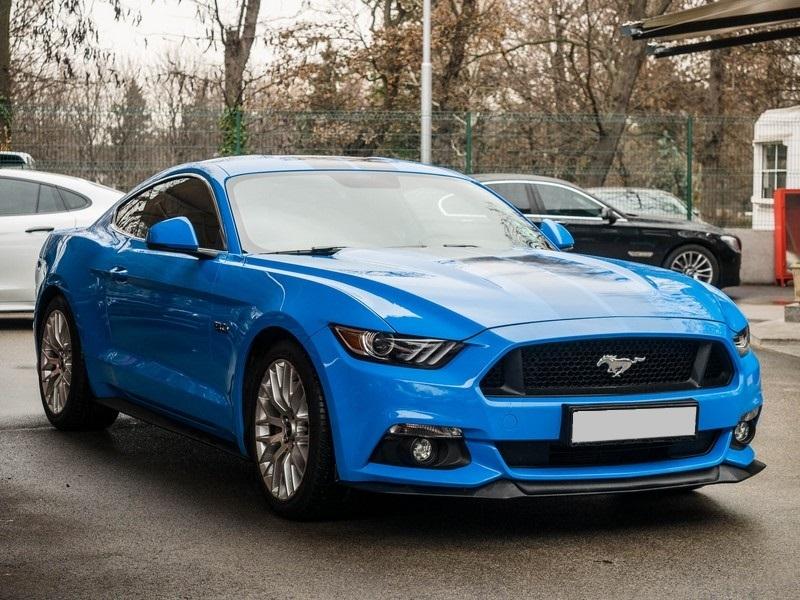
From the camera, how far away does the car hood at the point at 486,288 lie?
5410 millimetres

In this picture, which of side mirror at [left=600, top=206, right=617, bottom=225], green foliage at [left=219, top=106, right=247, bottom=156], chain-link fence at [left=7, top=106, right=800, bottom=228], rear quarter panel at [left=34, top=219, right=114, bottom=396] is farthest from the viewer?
green foliage at [left=219, top=106, right=247, bottom=156]

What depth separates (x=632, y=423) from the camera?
5410 mm

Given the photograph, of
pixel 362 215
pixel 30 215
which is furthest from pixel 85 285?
pixel 30 215

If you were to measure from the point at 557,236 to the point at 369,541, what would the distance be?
8.01ft

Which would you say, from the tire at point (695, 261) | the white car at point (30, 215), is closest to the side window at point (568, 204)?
the tire at point (695, 261)

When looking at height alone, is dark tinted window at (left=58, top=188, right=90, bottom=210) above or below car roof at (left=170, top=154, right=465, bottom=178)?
below

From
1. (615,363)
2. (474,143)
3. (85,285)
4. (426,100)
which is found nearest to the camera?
(615,363)

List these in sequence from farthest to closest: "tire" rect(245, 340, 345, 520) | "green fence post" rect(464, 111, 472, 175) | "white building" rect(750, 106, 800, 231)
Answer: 1. "white building" rect(750, 106, 800, 231)
2. "green fence post" rect(464, 111, 472, 175)
3. "tire" rect(245, 340, 345, 520)

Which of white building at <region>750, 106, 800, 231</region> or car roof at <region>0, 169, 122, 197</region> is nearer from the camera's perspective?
car roof at <region>0, 169, 122, 197</region>

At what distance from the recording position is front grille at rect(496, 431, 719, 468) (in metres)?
5.36

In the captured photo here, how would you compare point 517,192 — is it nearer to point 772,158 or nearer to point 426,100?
point 772,158

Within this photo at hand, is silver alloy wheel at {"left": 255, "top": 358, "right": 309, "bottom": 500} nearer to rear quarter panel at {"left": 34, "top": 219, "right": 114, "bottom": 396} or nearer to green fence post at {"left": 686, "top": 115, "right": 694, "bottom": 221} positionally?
rear quarter panel at {"left": 34, "top": 219, "right": 114, "bottom": 396}

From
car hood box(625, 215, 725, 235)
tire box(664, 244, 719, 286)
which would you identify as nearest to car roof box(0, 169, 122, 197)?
car hood box(625, 215, 725, 235)

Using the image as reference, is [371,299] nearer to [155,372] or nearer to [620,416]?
[620,416]
